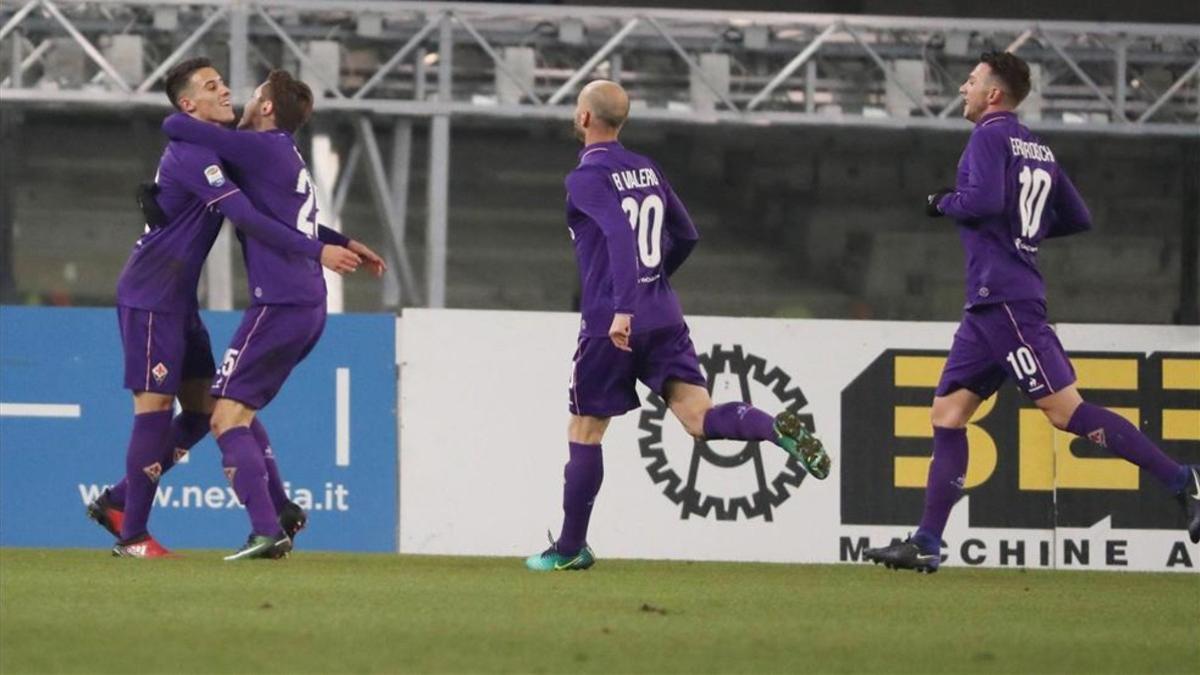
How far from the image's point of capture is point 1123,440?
8.77 m

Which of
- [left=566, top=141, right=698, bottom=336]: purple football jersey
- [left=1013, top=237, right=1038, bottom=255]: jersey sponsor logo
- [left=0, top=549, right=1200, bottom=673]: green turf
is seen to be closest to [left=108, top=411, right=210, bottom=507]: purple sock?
[left=0, top=549, right=1200, bottom=673]: green turf

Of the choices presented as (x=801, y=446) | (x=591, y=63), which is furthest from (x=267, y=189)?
(x=591, y=63)

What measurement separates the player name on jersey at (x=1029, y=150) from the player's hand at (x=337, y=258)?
2.38 m

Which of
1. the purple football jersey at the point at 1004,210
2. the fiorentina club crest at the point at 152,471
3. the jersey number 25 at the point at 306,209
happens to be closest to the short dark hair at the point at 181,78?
the jersey number 25 at the point at 306,209

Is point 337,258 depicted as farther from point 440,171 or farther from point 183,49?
point 440,171

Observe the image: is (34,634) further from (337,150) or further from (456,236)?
(456,236)

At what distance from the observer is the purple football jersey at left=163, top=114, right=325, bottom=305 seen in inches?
348

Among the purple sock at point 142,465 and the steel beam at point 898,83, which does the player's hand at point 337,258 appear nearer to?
the purple sock at point 142,465

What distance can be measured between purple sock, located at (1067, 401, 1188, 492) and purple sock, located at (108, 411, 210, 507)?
327 centimetres

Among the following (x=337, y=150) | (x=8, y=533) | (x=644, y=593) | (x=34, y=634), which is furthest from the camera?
(x=337, y=150)

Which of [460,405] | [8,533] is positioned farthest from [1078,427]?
[8,533]

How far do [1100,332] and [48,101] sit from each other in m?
8.00

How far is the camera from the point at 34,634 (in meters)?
6.09

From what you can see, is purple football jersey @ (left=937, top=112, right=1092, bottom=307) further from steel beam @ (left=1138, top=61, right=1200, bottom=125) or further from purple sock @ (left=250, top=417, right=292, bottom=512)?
steel beam @ (left=1138, top=61, right=1200, bottom=125)
